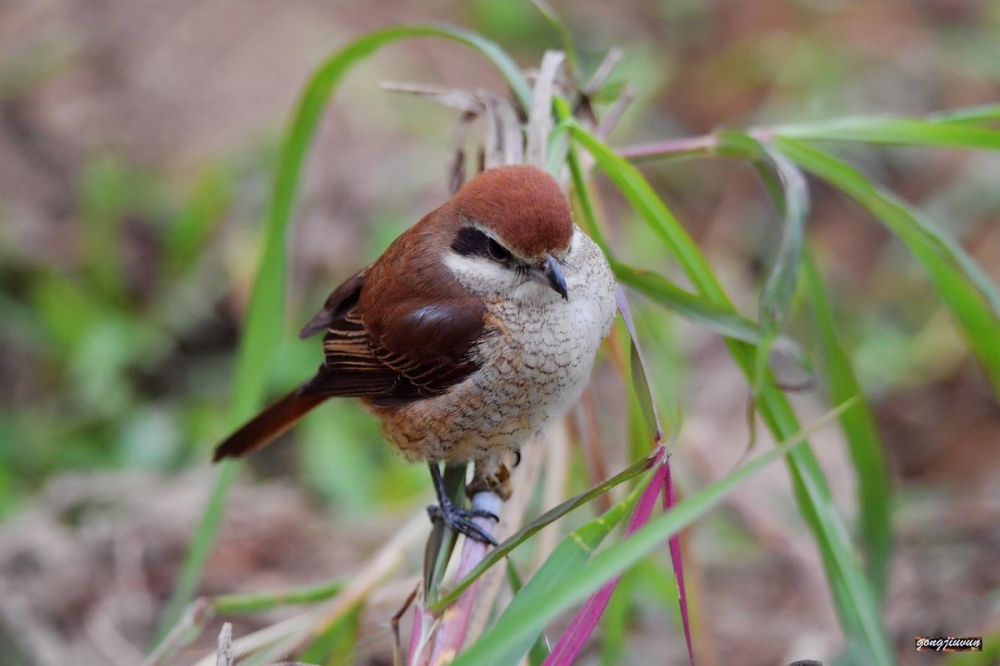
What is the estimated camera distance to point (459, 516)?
215 centimetres

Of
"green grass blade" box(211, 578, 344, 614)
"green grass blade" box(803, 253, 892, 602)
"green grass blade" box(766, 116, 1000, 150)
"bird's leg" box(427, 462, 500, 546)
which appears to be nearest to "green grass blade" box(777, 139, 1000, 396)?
"green grass blade" box(766, 116, 1000, 150)

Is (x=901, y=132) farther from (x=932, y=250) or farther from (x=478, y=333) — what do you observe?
(x=478, y=333)

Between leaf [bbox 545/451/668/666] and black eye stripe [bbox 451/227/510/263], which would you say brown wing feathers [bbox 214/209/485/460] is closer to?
black eye stripe [bbox 451/227/510/263]

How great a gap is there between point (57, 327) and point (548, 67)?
2.91 meters

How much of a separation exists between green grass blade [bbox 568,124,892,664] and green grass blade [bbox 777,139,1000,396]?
0.41 meters

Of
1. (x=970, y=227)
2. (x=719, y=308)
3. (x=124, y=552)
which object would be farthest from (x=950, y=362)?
(x=124, y=552)

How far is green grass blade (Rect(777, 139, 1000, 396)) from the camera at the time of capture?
2.39m

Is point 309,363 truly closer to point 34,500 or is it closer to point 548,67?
point 34,500

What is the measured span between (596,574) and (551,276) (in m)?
0.94

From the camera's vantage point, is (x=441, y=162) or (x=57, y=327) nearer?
(x=57, y=327)

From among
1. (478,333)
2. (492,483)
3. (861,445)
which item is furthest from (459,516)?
(861,445)

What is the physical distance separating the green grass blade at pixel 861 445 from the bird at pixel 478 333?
0.60m

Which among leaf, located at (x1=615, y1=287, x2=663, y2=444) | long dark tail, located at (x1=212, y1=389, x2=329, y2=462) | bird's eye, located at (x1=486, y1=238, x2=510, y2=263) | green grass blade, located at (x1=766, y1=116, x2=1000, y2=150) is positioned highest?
green grass blade, located at (x1=766, y1=116, x2=1000, y2=150)

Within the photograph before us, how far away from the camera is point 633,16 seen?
21.8 ft
